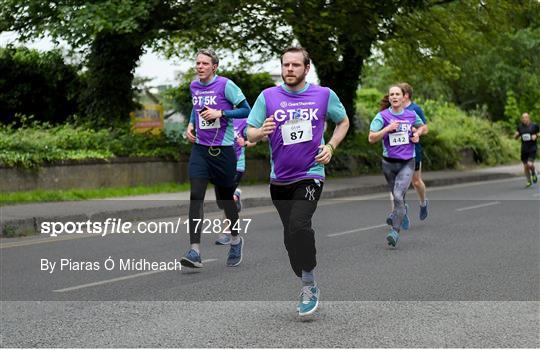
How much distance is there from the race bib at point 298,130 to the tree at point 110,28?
11.4 m

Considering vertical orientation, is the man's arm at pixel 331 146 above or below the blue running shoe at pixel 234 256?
above

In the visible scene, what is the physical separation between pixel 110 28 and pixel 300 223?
1206 centimetres

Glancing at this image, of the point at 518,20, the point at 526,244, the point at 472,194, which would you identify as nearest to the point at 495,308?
the point at 526,244

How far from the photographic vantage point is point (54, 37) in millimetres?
18109

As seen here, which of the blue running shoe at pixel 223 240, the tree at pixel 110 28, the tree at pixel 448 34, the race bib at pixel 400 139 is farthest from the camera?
the tree at pixel 448 34

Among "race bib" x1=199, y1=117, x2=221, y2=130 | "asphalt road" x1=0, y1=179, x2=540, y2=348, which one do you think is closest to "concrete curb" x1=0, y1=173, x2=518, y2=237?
"asphalt road" x1=0, y1=179, x2=540, y2=348

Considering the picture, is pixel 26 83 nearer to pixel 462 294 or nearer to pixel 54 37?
pixel 54 37

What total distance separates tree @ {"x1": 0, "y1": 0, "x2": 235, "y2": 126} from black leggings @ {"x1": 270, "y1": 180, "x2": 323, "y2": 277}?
11435 mm

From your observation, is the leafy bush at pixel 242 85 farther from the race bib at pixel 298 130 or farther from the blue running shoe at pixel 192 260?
the race bib at pixel 298 130

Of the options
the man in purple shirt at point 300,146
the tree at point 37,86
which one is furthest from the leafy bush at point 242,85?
the man in purple shirt at point 300,146

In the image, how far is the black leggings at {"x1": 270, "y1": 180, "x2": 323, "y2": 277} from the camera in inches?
243

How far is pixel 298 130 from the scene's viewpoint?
621 cm

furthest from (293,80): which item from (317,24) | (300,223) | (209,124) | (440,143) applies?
(440,143)

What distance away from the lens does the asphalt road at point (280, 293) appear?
564cm
